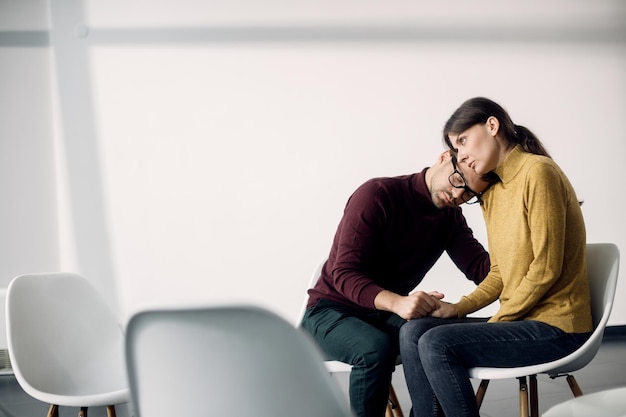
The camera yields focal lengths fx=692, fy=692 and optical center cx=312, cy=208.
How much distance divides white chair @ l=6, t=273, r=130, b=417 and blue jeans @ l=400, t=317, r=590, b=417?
88 centimetres

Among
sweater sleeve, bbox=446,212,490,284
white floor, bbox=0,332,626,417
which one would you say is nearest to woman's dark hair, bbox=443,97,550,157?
sweater sleeve, bbox=446,212,490,284

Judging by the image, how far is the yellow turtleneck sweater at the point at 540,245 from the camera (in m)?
1.77

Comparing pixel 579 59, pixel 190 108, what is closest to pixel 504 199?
pixel 190 108

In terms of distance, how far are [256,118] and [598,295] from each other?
3.23 meters

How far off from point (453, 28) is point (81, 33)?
8.54 ft

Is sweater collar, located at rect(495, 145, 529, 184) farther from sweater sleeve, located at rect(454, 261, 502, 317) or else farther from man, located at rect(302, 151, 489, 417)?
sweater sleeve, located at rect(454, 261, 502, 317)

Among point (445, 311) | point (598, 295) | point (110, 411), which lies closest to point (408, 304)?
point (445, 311)

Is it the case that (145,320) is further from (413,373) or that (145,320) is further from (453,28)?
(453,28)

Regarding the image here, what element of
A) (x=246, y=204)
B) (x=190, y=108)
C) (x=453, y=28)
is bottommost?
(x=246, y=204)

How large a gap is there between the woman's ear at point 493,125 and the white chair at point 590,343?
1.59 feet

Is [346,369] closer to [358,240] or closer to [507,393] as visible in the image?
[358,240]

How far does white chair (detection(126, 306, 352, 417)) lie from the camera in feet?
3.17

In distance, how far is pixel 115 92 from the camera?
4.77 meters

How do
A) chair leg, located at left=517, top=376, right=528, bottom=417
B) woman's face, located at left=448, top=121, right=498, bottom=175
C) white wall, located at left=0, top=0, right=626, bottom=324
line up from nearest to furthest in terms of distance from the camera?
chair leg, located at left=517, top=376, right=528, bottom=417 < woman's face, located at left=448, top=121, right=498, bottom=175 < white wall, located at left=0, top=0, right=626, bottom=324
